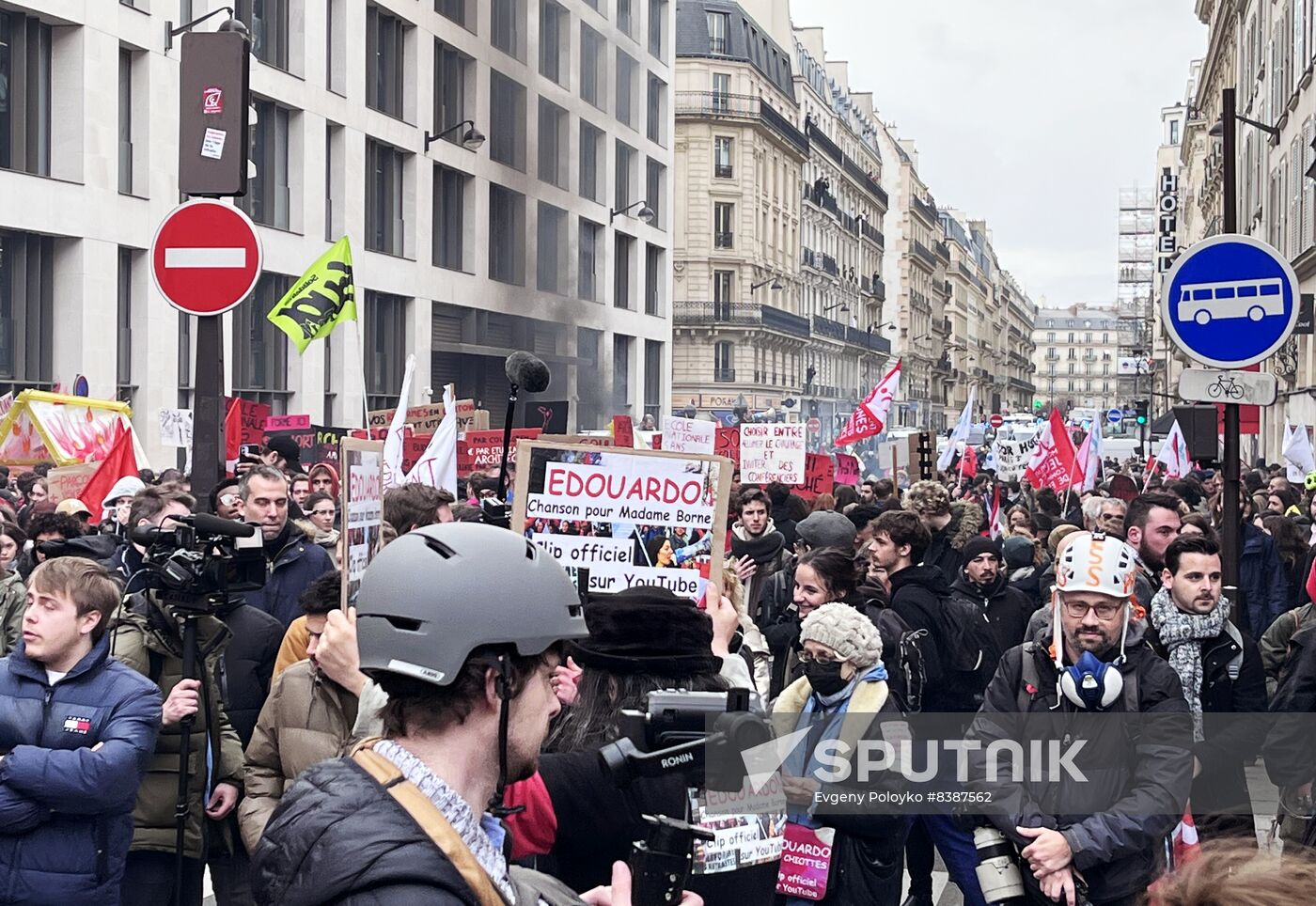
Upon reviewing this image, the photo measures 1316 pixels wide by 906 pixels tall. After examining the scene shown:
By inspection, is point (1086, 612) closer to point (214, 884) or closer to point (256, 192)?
point (214, 884)

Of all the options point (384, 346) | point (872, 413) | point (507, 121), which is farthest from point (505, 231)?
point (872, 413)

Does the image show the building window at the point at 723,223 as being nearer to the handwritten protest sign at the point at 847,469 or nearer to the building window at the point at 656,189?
the building window at the point at 656,189

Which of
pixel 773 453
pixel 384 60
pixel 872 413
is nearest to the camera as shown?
pixel 773 453

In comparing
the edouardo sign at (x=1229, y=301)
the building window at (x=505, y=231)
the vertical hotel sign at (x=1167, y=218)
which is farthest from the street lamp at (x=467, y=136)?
the vertical hotel sign at (x=1167, y=218)

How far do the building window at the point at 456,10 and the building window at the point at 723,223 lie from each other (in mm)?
35914

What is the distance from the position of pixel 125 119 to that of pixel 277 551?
19.4 m

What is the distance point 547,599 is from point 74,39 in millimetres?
23648

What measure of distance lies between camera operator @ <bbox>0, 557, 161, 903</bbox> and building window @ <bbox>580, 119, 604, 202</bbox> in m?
37.8

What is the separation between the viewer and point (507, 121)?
35844mm

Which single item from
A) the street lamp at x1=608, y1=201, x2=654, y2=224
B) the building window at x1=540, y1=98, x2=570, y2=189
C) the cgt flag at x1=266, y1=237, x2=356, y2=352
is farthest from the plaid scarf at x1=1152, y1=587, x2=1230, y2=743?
the street lamp at x1=608, y1=201, x2=654, y2=224

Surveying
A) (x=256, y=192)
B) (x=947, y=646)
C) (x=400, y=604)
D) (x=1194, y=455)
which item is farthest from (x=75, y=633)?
(x=256, y=192)

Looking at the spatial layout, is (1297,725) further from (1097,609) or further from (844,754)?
(844,754)

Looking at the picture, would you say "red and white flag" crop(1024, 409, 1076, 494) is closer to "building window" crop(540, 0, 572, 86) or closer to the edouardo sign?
the edouardo sign

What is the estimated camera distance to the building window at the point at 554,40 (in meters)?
34.7
